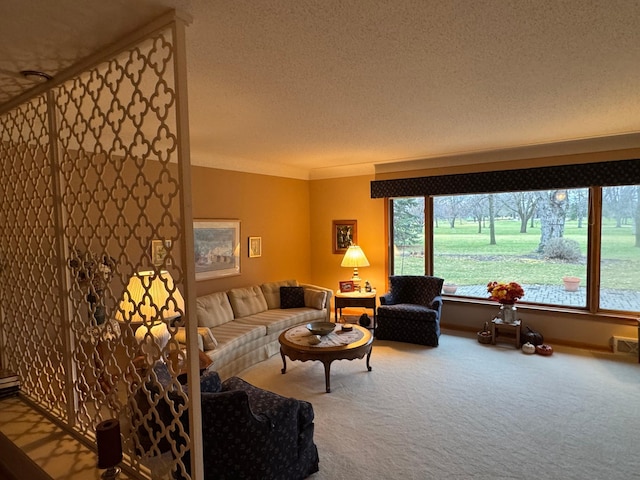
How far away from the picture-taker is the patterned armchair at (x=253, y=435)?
207 cm

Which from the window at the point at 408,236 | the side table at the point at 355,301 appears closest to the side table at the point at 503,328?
the window at the point at 408,236

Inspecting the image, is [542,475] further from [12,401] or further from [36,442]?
[12,401]

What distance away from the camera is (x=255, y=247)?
19.6 feet

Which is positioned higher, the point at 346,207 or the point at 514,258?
the point at 346,207

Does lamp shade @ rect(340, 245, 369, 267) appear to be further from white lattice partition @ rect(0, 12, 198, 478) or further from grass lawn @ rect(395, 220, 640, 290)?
white lattice partition @ rect(0, 12, 198, 478)

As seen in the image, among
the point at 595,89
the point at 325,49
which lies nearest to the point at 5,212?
the point at 325,49

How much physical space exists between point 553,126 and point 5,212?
5.02m

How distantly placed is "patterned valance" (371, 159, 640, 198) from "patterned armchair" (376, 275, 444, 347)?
1.41m

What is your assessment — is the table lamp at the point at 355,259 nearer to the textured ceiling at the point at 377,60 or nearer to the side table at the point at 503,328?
the side table at the point at 503,328

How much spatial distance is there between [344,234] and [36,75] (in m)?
5.14

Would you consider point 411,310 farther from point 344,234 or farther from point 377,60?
point 377,60

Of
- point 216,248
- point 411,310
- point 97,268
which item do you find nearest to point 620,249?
point 411,310

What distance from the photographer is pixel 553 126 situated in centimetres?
396

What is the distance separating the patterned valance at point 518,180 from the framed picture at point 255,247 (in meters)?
2.10
